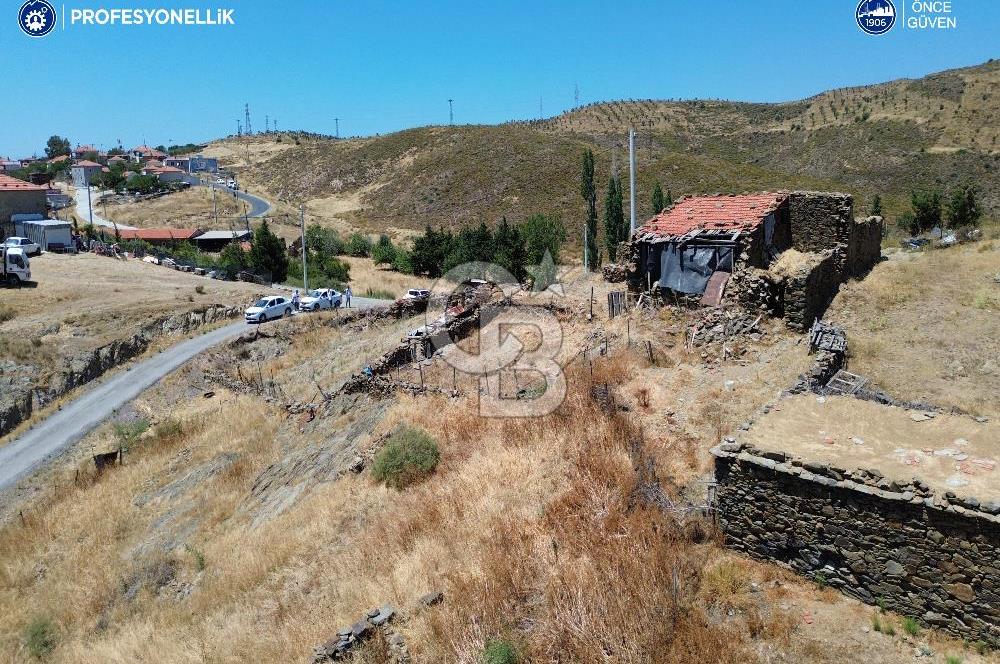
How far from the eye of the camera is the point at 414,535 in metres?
10.4

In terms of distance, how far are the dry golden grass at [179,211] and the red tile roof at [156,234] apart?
325 cm

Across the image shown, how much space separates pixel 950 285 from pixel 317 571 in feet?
59.0

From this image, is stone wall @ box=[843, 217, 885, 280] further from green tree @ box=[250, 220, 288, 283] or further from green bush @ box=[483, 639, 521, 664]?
green tree @ box=[250, 220, 288, 283]

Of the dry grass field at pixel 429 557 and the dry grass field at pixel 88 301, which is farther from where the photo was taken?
the dry grass field at pixel 88 301

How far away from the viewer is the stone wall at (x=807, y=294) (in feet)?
50.2

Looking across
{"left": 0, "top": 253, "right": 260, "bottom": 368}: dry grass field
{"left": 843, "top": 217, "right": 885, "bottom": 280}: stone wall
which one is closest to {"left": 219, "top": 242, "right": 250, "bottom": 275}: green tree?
{"left": 0, "top": 253, "right": 260, "bottom": 368}: dry grass field

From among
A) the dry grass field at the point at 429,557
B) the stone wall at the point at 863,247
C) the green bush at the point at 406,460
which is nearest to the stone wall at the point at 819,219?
the stone wall at the point at 863,247

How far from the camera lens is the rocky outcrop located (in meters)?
25.2

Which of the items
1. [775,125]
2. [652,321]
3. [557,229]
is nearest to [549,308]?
[652,321]

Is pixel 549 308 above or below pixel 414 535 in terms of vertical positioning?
above

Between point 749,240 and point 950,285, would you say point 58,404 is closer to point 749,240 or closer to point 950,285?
point 749,240

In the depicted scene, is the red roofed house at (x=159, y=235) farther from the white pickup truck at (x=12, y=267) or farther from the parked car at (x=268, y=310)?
the parked car at (x=268, y=310)

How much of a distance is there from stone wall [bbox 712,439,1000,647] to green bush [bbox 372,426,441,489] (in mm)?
5594

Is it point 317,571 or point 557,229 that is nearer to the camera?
point 317,571
